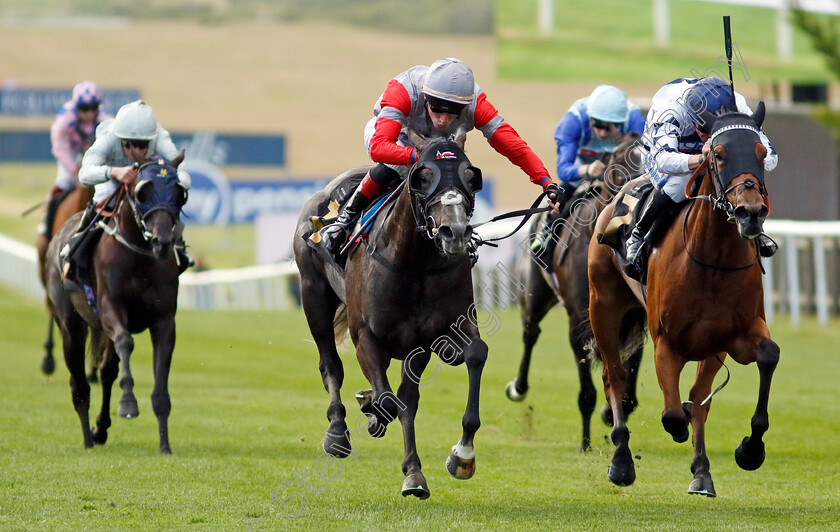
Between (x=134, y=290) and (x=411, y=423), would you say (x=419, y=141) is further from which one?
(x=134, y=290)

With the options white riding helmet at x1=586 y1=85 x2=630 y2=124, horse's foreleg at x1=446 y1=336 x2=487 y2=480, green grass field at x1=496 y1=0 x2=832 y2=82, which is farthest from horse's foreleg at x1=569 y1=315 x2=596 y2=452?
green grass field at x1=496 y1=0 x2=832 y2=82

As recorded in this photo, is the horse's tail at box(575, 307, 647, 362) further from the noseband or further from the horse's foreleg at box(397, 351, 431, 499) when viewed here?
the noseband

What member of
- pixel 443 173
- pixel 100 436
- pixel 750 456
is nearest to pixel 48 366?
pixel 100 436

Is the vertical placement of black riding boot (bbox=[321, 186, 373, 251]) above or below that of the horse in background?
above

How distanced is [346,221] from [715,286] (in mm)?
2085

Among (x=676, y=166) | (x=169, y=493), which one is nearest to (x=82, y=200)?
(x=169, y=493)

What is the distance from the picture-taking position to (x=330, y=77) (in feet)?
189

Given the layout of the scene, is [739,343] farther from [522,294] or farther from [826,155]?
[826,155]

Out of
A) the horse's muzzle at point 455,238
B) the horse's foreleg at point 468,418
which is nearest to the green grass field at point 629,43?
the horse's foreleg at point 468,418

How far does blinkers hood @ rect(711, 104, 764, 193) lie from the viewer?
19.0 feet

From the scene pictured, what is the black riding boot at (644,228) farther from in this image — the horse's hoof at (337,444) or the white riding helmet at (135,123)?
the white riding helmet at (135,123)

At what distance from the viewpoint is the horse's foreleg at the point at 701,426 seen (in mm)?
6520

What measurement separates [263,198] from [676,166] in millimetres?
33710

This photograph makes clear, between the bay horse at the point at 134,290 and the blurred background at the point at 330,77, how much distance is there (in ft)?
34.1
